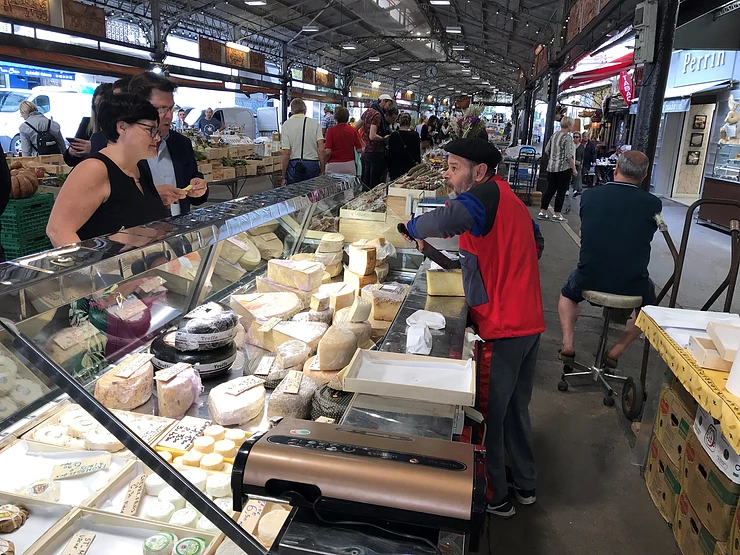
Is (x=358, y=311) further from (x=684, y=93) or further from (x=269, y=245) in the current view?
(x=684, y=93)

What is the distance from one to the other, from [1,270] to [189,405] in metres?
Answer: 0.76

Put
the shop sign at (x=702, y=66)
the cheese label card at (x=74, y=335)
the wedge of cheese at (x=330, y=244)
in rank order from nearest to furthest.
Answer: the cheese label card at (x=74, y=335) → the wedge of cheese at (x=330, y=244) → the shop sign at (x=702, y=66)

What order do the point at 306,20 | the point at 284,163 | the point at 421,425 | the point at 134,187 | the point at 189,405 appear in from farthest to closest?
1. the point at 306,20
2. the point at 284,163
3. the point at 134,187
4. the point at 189,405
5. the point at 421,425

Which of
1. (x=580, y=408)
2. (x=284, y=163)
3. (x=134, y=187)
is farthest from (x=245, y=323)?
(x=284, y=163)

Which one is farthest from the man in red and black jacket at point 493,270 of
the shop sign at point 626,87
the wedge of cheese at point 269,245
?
the shop sign at point 626,87

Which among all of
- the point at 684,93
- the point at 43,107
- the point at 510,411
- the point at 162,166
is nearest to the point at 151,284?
the point at 162,166

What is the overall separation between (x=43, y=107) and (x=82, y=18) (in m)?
5.06

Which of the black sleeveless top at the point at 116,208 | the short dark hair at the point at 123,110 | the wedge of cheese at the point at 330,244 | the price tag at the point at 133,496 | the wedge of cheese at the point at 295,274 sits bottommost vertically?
the price tag at the point at 133,496

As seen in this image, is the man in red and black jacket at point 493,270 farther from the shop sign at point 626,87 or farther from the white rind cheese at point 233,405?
the shop sign at point 626,87

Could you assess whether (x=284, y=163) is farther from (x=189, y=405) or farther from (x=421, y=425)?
(x=421, y=425)

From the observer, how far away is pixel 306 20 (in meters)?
20.7

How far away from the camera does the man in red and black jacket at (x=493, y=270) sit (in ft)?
7.63

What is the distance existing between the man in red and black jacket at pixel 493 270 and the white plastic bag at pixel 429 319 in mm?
212

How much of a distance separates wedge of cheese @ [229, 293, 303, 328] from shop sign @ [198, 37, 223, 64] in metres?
14.5
